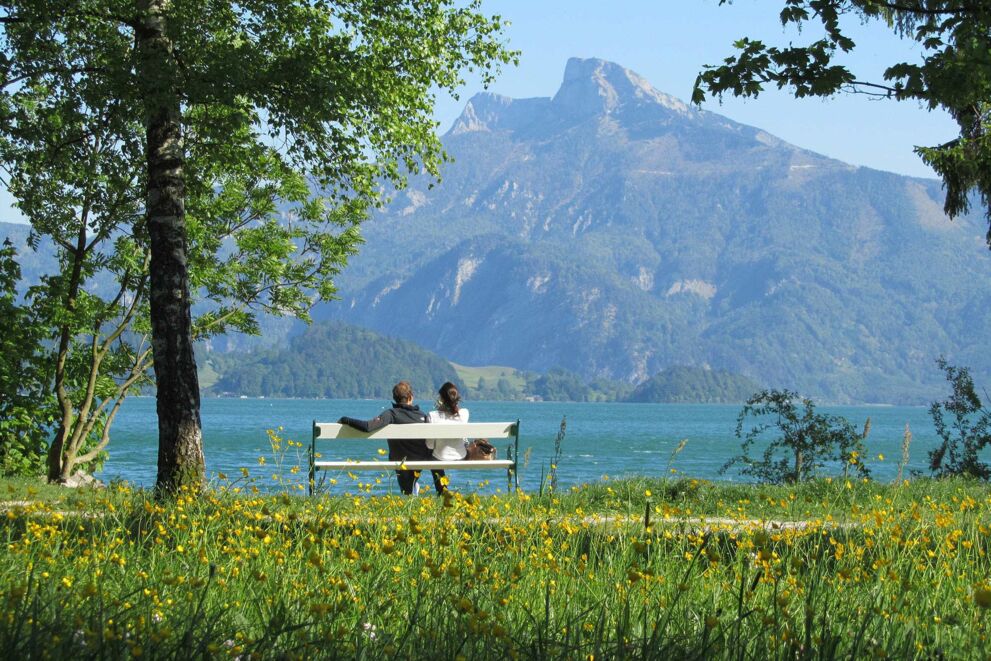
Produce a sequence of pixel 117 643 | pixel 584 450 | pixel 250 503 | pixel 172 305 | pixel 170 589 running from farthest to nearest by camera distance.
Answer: pixel 584 450 → pixel 172 305 → pixel 250 503 → pixel 170 589 → pixel 117 643

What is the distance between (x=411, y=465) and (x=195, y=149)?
4600 mm

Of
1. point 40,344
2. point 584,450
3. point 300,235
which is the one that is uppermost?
point 300,235

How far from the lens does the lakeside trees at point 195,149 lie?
9.90 m

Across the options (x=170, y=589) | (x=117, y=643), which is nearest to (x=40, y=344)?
(x=170, y=589)

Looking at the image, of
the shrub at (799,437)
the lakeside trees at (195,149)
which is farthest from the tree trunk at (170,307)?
the shrub at (799,437)

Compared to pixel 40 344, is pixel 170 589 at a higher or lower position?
lower

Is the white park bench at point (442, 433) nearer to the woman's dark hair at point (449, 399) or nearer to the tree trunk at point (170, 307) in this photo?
the woman's dark hair at point (449, 399)

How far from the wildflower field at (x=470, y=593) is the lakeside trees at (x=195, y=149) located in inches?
133

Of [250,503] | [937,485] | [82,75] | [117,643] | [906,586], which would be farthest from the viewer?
[937,485]

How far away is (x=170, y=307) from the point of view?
986 centimetres

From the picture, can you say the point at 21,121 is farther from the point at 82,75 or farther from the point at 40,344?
the point at 40,344

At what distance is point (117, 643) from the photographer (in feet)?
11.6

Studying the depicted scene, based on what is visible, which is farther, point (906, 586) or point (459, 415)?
point (459, 415)

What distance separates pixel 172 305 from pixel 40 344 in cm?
565
